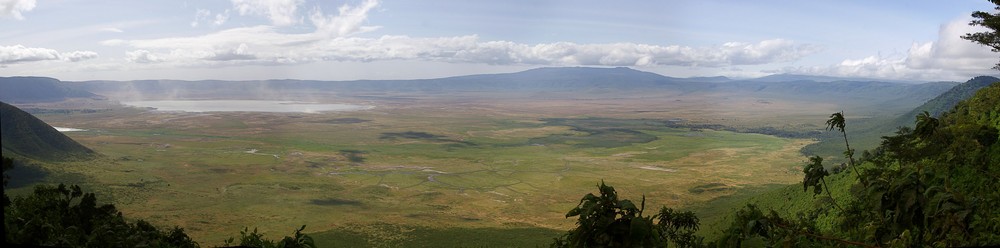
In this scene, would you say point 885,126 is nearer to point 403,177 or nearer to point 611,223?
point 403,177

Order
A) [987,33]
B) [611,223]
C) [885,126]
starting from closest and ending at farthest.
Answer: [611,223] → [987,33] → [885,126]

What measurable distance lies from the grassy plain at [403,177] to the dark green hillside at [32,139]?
16.5 feet

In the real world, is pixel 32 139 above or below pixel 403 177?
above

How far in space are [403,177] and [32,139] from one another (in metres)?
65.5

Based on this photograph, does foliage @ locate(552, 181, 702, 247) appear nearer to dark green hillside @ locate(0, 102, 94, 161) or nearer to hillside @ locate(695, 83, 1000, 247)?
hillside @ locate(695, 83, 1000, 247)

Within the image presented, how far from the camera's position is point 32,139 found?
4168 inches

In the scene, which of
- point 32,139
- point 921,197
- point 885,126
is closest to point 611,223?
point 921,197

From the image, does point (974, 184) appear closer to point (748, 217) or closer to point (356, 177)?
point (748, 217)

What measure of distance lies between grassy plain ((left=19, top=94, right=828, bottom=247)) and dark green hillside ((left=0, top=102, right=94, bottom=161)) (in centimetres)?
504

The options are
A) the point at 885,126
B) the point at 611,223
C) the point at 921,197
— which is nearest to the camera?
the point at 611,223

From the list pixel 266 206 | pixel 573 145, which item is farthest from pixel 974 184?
pixel 573 145

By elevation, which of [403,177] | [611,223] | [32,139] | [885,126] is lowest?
[403,177]

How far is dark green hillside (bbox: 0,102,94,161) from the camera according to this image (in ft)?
332

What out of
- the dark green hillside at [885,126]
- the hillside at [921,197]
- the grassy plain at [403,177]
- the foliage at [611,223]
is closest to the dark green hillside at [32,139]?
the grassy plain at [403,177]
